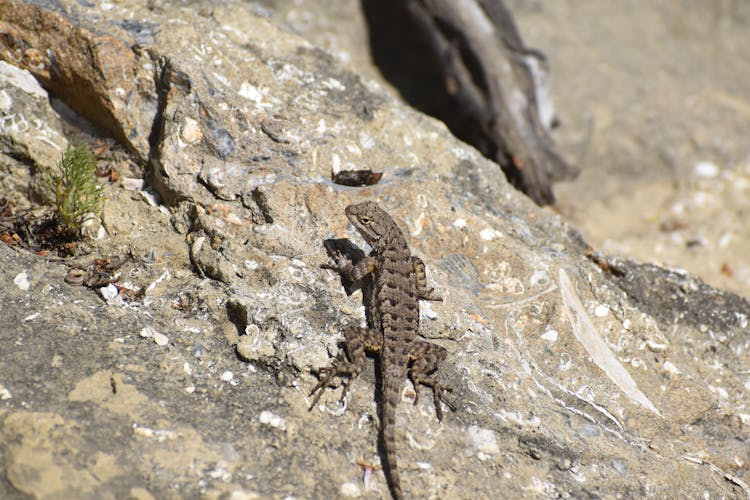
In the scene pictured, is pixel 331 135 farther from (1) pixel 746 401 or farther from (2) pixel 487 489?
(1) pixel 746 401

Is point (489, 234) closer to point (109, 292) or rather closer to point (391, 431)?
point (391, 431)

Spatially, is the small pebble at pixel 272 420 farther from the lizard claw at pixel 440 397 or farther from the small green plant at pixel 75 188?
the small green plant at pixel 75 188

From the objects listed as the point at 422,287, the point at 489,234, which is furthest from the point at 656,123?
the point at 422,287

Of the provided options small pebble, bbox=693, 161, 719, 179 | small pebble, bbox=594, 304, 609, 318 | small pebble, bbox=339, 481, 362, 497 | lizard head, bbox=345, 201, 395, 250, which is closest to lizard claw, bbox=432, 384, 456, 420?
small pebble, bbox=339, 481, 362, 497

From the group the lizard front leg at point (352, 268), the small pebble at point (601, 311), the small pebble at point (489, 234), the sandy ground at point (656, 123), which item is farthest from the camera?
the sandy ground at point (656, 123)

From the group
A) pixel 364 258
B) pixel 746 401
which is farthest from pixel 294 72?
pixel 746 401

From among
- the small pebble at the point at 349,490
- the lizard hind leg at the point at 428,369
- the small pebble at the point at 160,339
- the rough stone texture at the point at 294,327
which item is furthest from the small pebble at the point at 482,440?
the small pebble at the point at 160,339

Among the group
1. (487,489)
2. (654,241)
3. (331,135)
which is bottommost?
(654,241)
